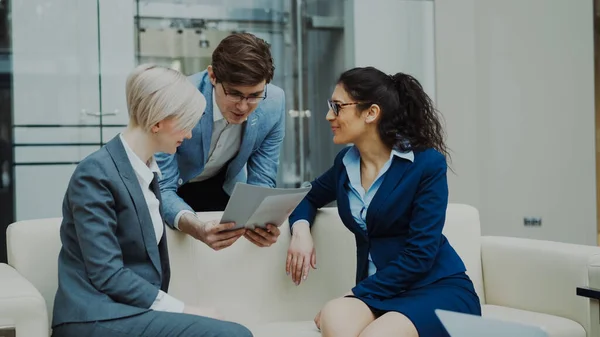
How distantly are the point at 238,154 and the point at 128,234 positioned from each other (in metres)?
0.96

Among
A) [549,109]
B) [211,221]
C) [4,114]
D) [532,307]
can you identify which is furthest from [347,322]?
[549,109]

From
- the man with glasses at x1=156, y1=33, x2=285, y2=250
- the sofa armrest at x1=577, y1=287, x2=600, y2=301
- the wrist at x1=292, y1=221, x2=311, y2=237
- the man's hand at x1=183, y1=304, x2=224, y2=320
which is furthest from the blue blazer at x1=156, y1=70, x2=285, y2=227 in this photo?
the sofa armrest at x1=577, y1=287, x2=600, y2=301

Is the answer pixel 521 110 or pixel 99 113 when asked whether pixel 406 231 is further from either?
pixel 521 110

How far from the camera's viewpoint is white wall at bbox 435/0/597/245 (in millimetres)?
5992

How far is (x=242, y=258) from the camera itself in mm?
2934

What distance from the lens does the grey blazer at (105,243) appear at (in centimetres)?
210

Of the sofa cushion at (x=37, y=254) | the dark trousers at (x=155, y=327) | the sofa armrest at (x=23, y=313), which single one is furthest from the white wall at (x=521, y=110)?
the sofa armrest at (x=23, y=313)

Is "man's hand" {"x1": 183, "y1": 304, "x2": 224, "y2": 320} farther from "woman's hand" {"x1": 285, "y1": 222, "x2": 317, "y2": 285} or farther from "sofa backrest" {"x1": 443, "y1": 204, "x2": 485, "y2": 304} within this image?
"sofa backrest" {"x1": 443, "y1": 204, "x2": 485, "y2": 304}

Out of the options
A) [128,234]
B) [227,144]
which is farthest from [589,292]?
[128,234]

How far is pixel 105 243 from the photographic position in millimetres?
2100

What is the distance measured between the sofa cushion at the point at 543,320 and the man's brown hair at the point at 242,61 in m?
1.12

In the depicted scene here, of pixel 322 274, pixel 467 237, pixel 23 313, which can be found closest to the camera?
pixel 23 313

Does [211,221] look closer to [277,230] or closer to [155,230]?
[277,230]

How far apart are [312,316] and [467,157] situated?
3.30 metres
